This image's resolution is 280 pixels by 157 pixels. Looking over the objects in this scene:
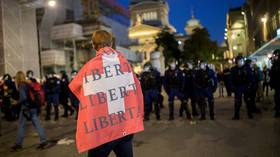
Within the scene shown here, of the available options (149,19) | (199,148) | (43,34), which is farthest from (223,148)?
(149,19)

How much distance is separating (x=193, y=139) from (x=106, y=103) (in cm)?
508

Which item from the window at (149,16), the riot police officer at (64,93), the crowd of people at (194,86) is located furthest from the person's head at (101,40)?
the window at (149,16)

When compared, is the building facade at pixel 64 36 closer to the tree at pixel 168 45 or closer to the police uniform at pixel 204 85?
the tree at pixel 168 45

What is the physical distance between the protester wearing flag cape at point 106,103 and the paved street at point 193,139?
3387 mm

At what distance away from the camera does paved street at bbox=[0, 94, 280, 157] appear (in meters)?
7.26

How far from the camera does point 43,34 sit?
42938 millimetres

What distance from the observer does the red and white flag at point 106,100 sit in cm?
372

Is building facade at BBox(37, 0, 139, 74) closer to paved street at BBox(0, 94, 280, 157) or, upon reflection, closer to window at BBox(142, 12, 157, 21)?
paved street at BBox(0, 94, 280, 157)

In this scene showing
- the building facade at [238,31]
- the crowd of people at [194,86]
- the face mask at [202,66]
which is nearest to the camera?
the crowd of people at [194,86]

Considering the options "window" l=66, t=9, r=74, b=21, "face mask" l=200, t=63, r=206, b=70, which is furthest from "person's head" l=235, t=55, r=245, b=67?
"window" l=66, t=9, r=74, b=21

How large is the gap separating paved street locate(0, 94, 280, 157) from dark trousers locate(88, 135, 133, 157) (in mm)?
3366

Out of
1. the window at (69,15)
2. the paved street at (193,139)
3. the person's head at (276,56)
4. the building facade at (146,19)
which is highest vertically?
the building facade at (146,19)

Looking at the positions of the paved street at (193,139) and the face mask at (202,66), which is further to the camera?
the face mask at (202,66)

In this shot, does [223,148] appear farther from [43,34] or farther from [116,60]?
[43,34]
